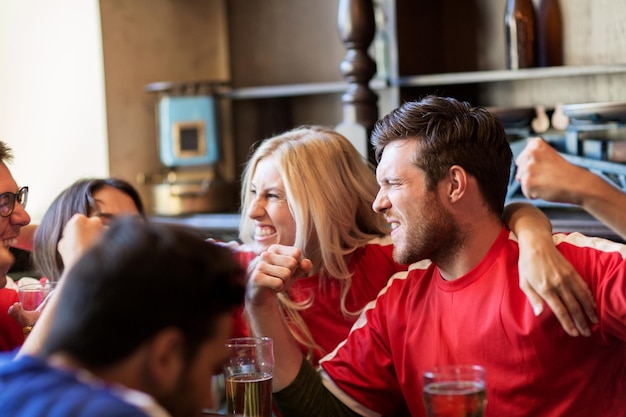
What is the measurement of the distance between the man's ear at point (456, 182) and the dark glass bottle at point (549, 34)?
177 centimetres

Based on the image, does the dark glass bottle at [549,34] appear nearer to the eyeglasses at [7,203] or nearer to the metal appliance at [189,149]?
the metal appliance at [189,149]

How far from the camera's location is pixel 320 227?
2.16m

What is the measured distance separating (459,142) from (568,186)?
35 centimetres

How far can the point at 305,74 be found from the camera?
4117 mm

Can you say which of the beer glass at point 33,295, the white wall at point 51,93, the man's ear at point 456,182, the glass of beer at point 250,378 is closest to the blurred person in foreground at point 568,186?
the man's ear at point 456,182

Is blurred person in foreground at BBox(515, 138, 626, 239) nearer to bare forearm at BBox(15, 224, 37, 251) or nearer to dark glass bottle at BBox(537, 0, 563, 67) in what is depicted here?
bare forearm at BBox(15, 224, 37, 251)

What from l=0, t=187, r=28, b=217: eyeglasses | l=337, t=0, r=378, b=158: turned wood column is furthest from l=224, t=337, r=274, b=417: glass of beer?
l=337, t=0, r=378, b=158: turned wood column

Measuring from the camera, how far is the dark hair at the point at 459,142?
1740 mm

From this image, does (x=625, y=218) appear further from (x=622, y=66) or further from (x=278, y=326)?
(x=622, y=66)

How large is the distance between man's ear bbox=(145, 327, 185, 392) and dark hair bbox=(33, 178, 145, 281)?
50.1 inches

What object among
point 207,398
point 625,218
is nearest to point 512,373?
point 625,218

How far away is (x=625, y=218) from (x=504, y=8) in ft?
7.33

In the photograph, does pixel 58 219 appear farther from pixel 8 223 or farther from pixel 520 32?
pixel 520 32

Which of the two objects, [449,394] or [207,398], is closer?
[207,398]
